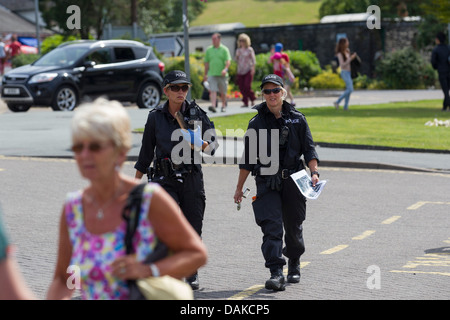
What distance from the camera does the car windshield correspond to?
25.7 m

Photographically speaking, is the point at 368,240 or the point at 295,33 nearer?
the point at 368,240

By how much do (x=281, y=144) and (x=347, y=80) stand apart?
1801 centimetres

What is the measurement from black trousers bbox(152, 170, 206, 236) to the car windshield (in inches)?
719

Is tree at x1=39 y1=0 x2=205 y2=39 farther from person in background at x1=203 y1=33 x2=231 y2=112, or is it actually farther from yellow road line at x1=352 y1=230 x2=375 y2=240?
yellow road line at x1=352 y1=230 x2=375 y2=240

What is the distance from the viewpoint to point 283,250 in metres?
8.35

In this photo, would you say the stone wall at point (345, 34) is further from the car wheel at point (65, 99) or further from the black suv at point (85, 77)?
the car wheel at point (65, 99)

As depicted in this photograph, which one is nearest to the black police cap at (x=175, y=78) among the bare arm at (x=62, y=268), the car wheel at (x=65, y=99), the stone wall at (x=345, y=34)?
the bare arm at (x=62, y=268)

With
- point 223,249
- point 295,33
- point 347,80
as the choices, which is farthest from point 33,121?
point 295,33

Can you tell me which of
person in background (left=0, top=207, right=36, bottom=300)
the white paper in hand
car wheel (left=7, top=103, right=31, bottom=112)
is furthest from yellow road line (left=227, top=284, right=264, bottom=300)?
car wheel (left=7, top=103, right=31, bottom=112)

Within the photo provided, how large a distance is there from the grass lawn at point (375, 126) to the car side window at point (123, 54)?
5.00m

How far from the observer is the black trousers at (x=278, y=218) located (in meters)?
7.91

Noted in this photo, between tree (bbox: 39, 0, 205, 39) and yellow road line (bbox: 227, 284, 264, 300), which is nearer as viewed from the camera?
yellow road line (bbox: 227, 284, 264, 300)

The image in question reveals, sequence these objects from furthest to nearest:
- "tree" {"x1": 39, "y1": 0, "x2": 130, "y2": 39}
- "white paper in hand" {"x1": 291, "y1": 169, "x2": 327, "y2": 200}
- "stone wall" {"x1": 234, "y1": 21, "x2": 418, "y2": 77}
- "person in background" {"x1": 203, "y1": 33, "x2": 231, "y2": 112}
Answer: "stone wall" {"x1": 234, "y1": 21, "x2": 418, "y2": 77}, "tree" {"x1": 39, "y1": 0, "x2": 130, "y2": 39}, "person in background" {"x1": 203, "y1": 33, "x2": 231, "y2": 112}, "white paper in hand" {"x1": 291, "y1": 169, "x2": 327, "y2": 200}
